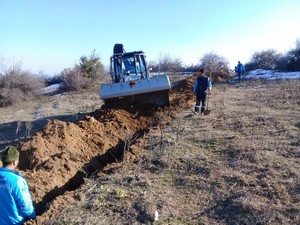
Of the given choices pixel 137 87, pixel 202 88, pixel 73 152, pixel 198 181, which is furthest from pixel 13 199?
pixel 202 88

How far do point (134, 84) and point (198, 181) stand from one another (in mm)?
6316

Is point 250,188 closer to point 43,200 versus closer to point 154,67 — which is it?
point 43,200

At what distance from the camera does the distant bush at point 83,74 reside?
25406mm

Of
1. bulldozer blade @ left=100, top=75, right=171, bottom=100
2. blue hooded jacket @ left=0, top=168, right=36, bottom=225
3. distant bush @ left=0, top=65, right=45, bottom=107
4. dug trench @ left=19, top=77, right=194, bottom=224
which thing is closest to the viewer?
blue hooded jacket @ left=0, top=168, right=36, bottom=225

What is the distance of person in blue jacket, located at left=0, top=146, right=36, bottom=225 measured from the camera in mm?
3875

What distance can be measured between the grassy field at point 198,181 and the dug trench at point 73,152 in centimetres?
13

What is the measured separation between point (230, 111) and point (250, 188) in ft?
19.7

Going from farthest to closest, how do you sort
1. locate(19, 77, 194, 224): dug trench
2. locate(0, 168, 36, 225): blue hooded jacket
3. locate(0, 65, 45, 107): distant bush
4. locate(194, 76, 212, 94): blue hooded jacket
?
1. locate(0, 65, 45, 107): distant bush
2. locate(194, 76, 212, 94): blue hooded jacket
3. locate(19, 77, 194, 224): dug trench
4. locate(0, 168, 36, 225): blue hooded jacket

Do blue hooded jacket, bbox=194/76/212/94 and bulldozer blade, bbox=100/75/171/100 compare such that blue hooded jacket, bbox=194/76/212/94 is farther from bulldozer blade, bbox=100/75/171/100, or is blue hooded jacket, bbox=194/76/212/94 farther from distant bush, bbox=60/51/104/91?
distant bush, bbox=60/51/104/91

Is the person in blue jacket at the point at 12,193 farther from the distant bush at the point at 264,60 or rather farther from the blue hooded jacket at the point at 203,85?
the distant bush at the point at 264,60

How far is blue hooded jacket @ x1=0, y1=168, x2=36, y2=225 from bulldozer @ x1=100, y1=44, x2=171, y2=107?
25.3 ft

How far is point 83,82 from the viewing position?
84.3ft

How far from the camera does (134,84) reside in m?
11.6

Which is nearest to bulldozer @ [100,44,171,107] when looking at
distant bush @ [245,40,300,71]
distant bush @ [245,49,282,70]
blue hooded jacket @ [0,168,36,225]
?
blue hooded jacket @ [0,168,36,225]
